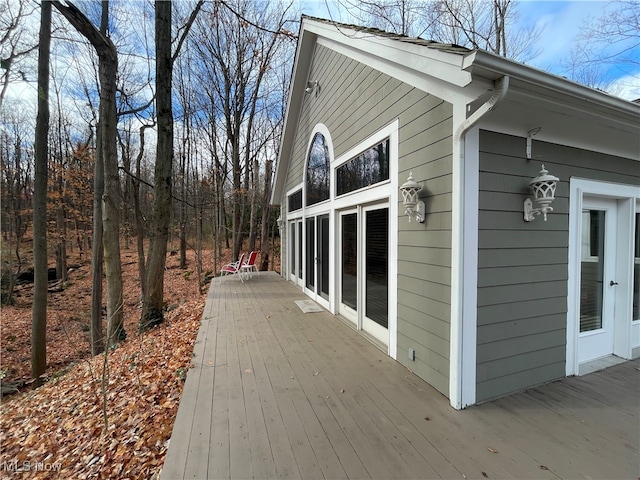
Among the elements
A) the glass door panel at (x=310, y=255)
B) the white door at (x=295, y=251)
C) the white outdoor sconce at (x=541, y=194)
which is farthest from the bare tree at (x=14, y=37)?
the white outdoor sconce at (x=541, y=194)

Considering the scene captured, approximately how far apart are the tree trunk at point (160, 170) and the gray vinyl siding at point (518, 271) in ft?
18.6

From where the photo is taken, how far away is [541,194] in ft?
8.46

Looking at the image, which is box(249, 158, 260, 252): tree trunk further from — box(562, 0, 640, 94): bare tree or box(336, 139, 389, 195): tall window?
box(562, 0, 640, 94): bare tree

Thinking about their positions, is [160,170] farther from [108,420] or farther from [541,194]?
[541,194]

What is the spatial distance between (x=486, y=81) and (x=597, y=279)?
2.87m

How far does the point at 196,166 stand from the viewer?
15875 mm

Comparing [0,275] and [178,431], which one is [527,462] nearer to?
[178,431]

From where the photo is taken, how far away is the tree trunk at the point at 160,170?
5688mm

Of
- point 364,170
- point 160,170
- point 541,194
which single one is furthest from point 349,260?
point 160,170

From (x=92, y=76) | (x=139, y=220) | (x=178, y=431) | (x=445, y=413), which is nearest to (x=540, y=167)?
(x=445, y=413)

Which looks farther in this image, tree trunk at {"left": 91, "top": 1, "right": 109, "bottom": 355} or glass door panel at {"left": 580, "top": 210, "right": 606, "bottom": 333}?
tree trunk at {"left": 91, "top": 1, "right": 109, "bottom": 355}

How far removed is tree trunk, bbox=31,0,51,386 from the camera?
5.70 meters

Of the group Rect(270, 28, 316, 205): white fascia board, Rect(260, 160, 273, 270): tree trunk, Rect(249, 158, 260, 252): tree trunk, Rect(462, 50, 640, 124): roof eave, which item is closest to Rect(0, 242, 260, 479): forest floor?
Rect(462, 50, 640, 124): roof eave

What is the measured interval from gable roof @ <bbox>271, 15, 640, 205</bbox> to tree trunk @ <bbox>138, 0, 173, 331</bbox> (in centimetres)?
398
